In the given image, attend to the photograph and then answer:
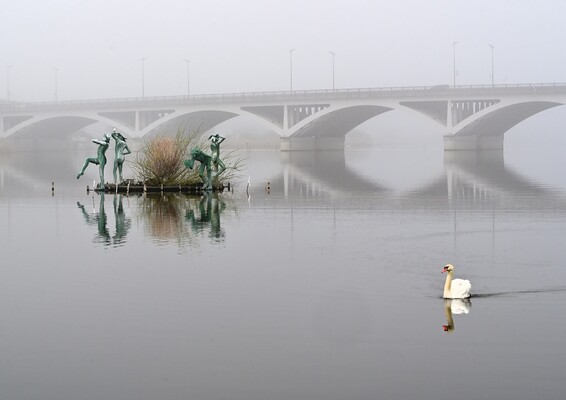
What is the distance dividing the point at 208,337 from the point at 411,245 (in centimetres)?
854

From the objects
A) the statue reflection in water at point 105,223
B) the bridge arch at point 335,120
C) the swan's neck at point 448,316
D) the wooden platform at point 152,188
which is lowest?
the swan's neck at point 448,316

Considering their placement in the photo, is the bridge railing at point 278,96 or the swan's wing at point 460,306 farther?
the bridge railing at point 278,96

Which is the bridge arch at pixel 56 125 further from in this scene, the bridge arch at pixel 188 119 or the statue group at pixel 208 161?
the statue group at pixel 208 161

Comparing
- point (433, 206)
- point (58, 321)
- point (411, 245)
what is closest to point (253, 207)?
point (433, 206)

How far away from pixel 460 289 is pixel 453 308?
499 mm

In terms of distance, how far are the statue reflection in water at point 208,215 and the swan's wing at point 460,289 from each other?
26.7 ft

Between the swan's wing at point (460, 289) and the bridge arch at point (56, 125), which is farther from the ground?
the bridge arch at point (56, 125)

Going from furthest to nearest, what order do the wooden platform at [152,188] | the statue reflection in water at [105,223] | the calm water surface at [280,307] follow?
the wooden platform at [152,188], the statue reflection in water at [105,223], the calm water surface at [280,307]

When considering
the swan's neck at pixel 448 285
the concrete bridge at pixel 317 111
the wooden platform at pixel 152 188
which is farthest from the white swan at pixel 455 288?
the concrete bridge at pixel 317 111

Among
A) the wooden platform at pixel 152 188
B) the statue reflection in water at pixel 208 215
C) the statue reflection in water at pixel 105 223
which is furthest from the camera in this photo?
the wooden platform at pixel 152 188

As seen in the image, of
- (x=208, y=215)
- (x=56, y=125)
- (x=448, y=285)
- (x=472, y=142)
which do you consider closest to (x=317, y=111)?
(x=472, y=142)

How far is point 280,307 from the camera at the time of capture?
495 inches

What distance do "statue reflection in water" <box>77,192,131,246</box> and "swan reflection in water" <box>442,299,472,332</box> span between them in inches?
342

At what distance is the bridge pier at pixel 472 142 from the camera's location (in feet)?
284
